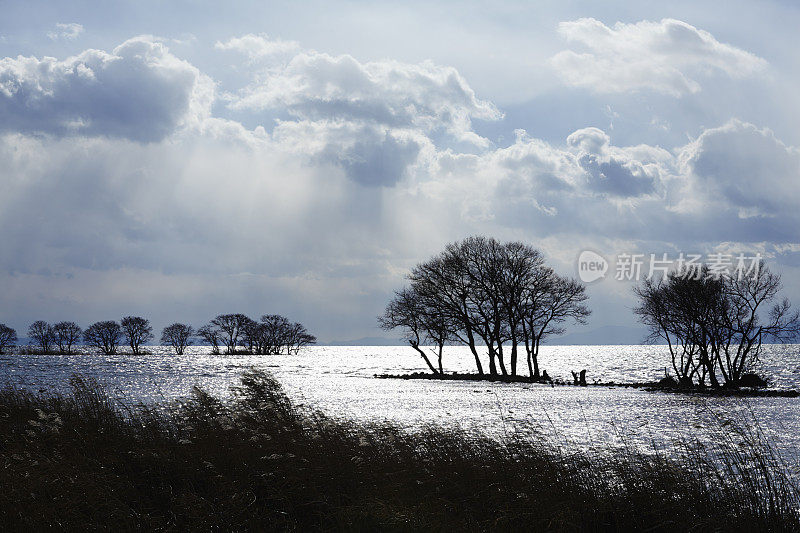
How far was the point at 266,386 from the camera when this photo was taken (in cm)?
1486

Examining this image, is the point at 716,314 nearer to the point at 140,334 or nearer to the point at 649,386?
the point at 649,386

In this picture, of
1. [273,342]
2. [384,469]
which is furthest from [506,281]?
[273,342]

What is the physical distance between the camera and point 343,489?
9508 mm

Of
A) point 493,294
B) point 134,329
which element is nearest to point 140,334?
point 134,329

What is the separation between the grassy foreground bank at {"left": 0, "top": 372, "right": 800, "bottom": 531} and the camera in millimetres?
8156

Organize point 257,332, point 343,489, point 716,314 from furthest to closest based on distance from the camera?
point 257,332 → point 716,314 → point 343,489

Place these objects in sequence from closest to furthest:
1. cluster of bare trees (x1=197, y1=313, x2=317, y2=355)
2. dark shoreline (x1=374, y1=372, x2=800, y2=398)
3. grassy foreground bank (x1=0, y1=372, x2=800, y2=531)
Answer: grassy foreground bank (x1=0, y1=372, x2=800, y2=531), dark shoreline (x1=374, y1=372, x2=800, y2=398), cluster of bare trees (x1=197, y1=313, x2=317, y2=355)

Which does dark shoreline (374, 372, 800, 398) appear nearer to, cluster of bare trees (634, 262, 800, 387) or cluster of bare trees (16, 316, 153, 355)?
cluster of bare trees (634, 262, 800, 387)

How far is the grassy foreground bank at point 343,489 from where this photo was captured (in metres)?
8.16

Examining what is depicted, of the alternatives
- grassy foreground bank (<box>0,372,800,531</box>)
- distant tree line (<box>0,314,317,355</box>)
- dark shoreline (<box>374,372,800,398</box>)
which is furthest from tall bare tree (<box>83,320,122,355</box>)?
grassy foreground bank (<box>0,372,800,531</box>)

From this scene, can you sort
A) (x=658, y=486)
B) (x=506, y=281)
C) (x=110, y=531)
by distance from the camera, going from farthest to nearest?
(x=506, y=281) < (x=658, y=486) < (x=110, y=531)

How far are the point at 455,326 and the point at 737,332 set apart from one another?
26.1 m

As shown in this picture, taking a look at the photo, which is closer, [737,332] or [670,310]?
[737,332]

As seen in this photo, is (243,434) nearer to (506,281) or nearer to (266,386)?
(266,386)
